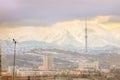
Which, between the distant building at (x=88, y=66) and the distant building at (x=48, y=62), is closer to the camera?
the distant building at (x=88, y=66)

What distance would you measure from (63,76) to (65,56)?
989 mm

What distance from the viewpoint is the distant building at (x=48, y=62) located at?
10.1 metres

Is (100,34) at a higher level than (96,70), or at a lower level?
higher

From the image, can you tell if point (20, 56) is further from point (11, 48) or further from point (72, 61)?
point (72, 61)

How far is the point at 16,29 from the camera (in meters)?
9.94

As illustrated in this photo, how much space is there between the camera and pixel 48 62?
410 inches

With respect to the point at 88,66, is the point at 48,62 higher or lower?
higher

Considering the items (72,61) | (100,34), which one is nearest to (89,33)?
(100,34)

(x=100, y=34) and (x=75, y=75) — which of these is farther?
(x=100, y=34)

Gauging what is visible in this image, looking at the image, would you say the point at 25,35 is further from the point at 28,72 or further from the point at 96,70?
the point at 96,70

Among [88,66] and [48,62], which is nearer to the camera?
[88,66]

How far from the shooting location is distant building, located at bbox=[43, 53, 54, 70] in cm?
1009

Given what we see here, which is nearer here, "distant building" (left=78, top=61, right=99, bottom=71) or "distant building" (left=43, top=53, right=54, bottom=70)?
"distant building" (left=78, top=61, right=99, bottom=71)

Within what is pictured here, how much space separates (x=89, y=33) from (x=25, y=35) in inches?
74.1
